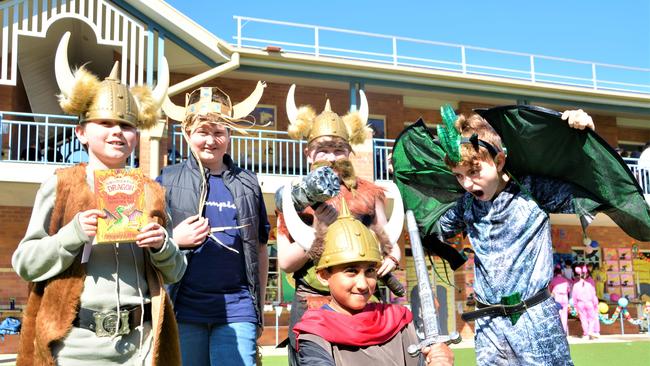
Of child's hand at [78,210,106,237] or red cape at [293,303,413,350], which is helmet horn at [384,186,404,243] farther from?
child's hand at [78,210,106,237]

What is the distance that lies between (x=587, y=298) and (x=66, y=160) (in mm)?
12319

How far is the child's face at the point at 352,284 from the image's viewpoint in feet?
Answer: 8.80

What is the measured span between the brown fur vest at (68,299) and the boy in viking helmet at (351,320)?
0.58 m

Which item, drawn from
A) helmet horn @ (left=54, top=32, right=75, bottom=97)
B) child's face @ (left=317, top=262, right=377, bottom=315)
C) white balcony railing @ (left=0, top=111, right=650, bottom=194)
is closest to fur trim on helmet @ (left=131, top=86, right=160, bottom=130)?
helmet horn @ (left=54, top=32, right=75, bottom=97)

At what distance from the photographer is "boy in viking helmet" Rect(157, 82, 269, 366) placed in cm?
324

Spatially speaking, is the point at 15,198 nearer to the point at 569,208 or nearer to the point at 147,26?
the point at 147,26

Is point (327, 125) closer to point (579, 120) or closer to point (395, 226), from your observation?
point (395, 226)

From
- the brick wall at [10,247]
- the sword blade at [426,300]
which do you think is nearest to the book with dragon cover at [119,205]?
the sword blade at [426,300]

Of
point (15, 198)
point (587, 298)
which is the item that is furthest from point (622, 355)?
point (15, 198)

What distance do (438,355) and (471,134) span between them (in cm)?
132

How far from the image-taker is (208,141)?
3475 mm

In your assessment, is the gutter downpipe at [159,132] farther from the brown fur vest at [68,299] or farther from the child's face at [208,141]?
the brown fur vest at [68,299]

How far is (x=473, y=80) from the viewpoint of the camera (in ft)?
48.9

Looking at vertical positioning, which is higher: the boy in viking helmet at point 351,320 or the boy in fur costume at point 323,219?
the boy in fur costume at point 323,219
